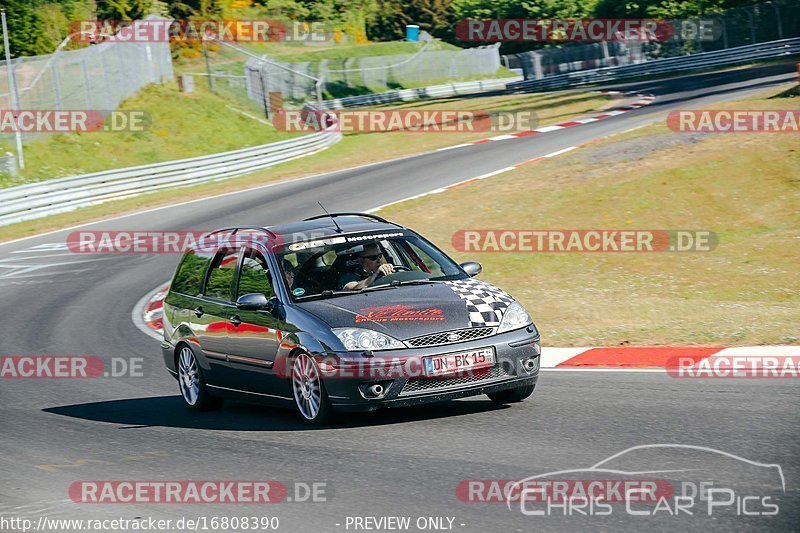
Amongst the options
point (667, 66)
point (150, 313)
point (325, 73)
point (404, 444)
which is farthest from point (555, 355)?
point (325, 73)

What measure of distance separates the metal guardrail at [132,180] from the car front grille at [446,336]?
20585 millimetres

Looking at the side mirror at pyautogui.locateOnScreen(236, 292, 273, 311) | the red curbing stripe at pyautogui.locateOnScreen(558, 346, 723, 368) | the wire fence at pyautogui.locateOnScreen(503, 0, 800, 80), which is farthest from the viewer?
the wire fence at pyautogui.locateOnScreen(503, 0, 800, 80)

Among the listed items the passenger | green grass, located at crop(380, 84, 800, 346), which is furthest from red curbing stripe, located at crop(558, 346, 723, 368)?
the passenger

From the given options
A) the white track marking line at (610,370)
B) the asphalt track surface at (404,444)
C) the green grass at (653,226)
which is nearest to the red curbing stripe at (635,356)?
the white track marking line at (610,370)

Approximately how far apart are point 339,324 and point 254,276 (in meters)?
1.41

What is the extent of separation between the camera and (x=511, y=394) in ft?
28.0

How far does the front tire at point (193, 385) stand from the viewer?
32.1 feet

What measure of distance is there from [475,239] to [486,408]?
12.1m

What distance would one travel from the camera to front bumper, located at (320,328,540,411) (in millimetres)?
7828

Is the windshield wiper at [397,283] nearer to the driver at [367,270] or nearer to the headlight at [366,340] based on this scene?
the driver at [367,270]

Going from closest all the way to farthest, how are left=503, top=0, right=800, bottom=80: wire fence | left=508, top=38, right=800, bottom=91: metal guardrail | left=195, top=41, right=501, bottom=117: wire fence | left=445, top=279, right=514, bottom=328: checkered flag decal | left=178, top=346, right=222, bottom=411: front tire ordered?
left=445, top=279, right=514, bottom=328: checkered flag decal → left=178, top=346, right=222, bottom=411: front tire → left=195, top=41, right=501, bottom=117: wire fence → left=508, top=38, right=800, bottom=91: metal guardrail → left=503, top=0, right=800, bottom=80: wire fence

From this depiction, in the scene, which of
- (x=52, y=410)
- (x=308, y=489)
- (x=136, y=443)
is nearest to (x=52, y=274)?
(x=52, y=410)

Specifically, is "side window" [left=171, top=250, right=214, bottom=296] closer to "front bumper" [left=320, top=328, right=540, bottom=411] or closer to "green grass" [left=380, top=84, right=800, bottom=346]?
"front bumper" [left=320, top=328, right=540, bottom=411]

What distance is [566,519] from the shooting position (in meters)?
5.40
